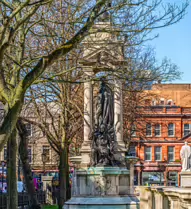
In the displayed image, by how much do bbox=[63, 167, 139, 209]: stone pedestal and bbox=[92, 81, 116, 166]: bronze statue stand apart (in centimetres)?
40

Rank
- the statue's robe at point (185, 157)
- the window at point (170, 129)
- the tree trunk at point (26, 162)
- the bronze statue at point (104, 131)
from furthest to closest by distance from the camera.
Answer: the window at point (170, 129) < the statue's robe at point (185, 157) < the tree trunk at point (26, 162) < the bronze statue at point (104, 131)

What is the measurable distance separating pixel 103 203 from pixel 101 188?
3.15ft

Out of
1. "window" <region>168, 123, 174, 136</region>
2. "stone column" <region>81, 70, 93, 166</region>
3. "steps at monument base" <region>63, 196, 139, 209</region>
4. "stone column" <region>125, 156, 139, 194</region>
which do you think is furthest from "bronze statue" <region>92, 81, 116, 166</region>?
"window" <region>168, 123, 174, 136</region>

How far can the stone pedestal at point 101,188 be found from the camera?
884 inches

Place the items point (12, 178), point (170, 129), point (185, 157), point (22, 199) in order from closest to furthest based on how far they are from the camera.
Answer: point (12, 178), point (22, 199), point (185, 157), point (170, 129)

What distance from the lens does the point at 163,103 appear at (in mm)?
81625

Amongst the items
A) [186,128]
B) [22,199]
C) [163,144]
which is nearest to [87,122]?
[22,199]

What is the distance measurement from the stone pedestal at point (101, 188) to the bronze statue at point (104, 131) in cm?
40

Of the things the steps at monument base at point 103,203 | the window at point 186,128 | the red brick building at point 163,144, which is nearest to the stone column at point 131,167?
the steps at monument base at point 103,203

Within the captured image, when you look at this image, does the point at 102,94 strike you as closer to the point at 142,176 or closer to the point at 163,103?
the point at 142,176

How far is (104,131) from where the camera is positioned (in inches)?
928

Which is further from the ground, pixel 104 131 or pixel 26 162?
pixel 104 131

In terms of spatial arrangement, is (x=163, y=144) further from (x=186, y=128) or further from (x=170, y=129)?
(x=186, y=128)

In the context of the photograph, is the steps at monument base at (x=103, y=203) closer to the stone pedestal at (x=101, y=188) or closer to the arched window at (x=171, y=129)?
the stone pedestal at (x=101, y=188)
